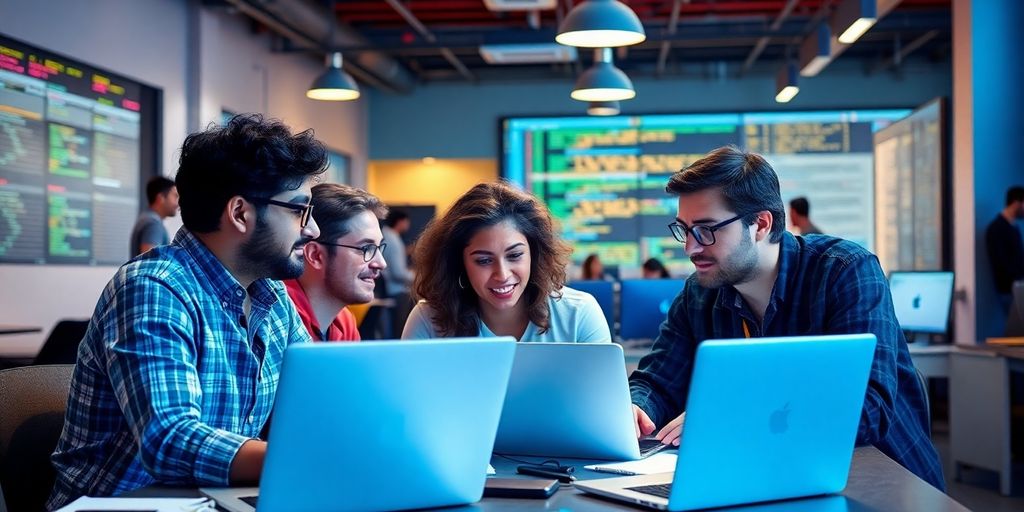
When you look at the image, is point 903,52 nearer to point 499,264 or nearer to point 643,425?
point 499,264

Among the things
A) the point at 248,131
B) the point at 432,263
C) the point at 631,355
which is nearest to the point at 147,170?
the point at 631,355

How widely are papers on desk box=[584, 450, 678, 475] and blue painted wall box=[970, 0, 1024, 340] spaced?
5680 mm

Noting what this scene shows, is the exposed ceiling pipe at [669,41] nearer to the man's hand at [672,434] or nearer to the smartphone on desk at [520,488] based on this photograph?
the man's hand at [672,434]

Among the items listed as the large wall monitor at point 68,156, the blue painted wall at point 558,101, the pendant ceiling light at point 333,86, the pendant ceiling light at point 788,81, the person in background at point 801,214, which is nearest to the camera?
the large wall monitor at point 68,156

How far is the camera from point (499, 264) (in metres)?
2.78

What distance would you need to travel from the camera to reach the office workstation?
60.7 inches

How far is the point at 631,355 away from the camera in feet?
16.5

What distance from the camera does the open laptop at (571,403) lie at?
5.99ft

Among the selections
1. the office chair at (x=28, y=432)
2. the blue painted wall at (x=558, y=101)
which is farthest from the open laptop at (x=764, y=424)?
the blue painted wall at (x=558, y=101)

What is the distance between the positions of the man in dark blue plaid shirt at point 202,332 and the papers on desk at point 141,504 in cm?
9

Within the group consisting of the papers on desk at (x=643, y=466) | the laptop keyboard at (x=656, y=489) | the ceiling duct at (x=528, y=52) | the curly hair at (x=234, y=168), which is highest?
the ceiling duct at (x=528, y=52)

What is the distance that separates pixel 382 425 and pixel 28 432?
85cm

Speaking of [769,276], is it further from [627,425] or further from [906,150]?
[906,150]

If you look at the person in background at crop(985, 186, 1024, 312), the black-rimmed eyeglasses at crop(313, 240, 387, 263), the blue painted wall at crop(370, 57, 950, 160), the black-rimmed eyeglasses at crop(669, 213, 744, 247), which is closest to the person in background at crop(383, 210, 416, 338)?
the blue painted wall at crop(370, 57, 950, 160)
